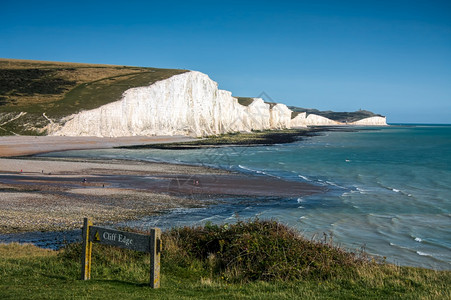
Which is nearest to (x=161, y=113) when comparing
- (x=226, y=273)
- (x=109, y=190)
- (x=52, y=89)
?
(x=52, y=89)

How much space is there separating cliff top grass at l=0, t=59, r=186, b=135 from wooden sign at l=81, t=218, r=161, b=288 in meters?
60.3

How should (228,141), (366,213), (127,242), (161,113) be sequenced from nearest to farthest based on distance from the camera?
(127,242) < (366,213) < (228,141) < (161,113)

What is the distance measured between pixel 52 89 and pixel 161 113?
22131mm

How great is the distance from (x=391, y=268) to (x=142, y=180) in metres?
22.3

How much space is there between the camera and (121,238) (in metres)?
7.27

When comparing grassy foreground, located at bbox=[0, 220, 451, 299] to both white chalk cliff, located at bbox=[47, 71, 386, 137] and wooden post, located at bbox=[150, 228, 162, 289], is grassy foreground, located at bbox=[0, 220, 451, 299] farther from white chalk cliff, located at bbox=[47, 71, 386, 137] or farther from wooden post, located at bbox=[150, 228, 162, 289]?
white chalk cliff, located at bbox=[47, 71, 386, 137]

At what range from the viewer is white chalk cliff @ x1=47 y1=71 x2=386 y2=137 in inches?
2707

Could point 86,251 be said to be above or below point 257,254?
above

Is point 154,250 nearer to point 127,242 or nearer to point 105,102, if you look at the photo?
point 127,242

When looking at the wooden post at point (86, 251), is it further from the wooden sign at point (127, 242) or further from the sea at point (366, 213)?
the sea at point (366, 213)

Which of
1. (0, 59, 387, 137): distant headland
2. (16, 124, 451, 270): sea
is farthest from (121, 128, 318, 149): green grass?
(16, 124, 451, 270): sea

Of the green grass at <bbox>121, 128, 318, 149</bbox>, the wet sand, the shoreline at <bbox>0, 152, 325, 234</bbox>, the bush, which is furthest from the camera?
the green grass at <bbox>121, 128, 318, 149</bbox>

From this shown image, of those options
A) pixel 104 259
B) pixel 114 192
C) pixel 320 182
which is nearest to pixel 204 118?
pixel 320 182

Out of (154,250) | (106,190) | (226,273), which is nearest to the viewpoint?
(154,250)
